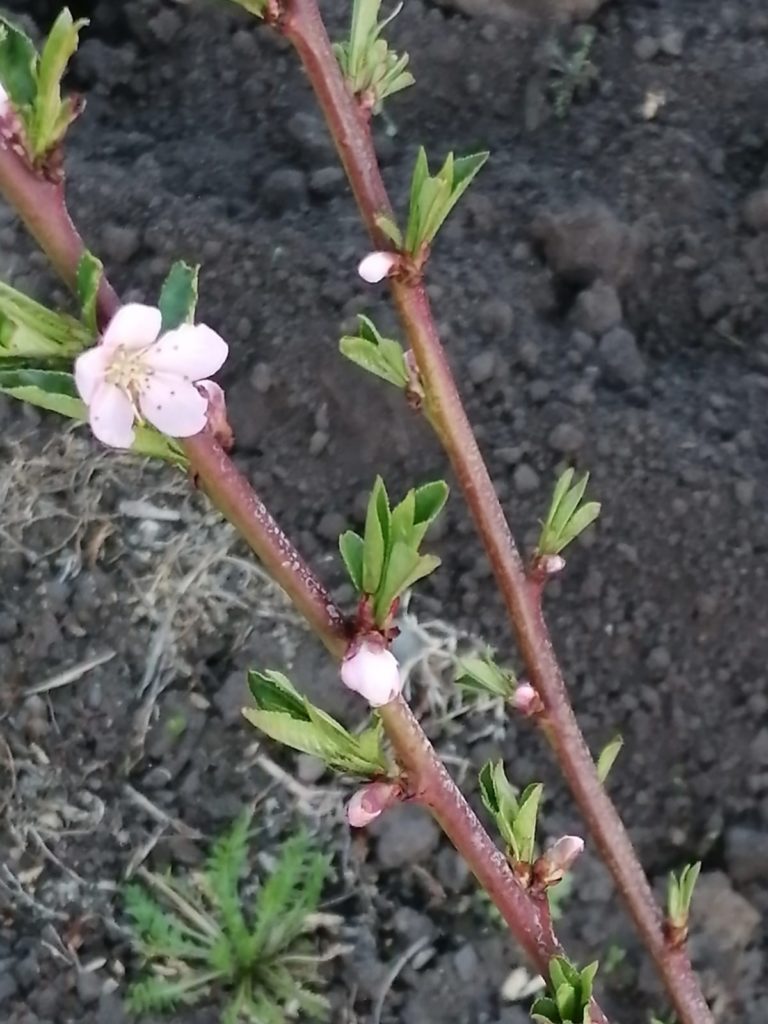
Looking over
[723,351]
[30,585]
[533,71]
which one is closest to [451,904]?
[30,585]

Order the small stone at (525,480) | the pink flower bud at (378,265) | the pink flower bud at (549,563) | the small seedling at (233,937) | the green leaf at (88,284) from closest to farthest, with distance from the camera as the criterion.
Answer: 1. the green leaf at (88,284)
2. the pink flower bud at (378,265)
3. the pink flower bud at (549,563)
4. the small seedling at (233,937)
5. the small stone at (525,480)

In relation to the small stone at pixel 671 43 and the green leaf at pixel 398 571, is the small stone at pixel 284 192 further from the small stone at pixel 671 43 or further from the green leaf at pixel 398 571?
the green leaf at pixel 398 571

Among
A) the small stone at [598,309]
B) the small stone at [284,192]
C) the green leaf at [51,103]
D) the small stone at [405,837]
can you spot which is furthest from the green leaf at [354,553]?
the small stone at [284,192]

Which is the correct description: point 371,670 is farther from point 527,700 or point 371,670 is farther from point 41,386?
point 527,700

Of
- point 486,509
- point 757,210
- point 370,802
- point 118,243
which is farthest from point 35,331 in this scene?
point 757,210

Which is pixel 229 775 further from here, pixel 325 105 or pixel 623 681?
pixel 325 105
